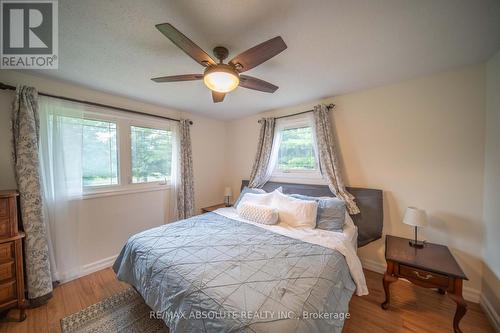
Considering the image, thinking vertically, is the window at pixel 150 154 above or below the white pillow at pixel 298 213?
above

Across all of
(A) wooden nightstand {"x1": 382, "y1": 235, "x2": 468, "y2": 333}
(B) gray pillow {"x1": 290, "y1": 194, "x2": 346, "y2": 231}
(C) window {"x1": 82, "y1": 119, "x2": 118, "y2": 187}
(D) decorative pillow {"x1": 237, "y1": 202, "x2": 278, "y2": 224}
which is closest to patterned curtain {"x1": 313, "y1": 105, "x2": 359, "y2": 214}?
(B) gray pillow {"x1": 290, "y1": 194, "x2": 346, "y2": 231}

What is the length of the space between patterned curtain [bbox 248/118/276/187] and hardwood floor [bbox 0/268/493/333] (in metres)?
2.00

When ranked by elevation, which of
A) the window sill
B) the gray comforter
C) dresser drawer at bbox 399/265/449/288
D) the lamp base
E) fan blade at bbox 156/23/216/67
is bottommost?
dresser drawer at bbox 399/265/449/288

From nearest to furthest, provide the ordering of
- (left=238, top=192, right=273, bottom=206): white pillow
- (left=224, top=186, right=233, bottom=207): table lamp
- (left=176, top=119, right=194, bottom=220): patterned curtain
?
(left=238, top=192, right=273, bottom=206): white pillow, (left=176, top=119, right=194, bottom=220): patterned curtain, (left=224, top=186, right=233, bottom=207): table lamp

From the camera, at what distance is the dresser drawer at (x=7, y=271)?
160 cm

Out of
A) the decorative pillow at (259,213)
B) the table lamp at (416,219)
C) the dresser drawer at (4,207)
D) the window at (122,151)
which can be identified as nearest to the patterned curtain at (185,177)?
the window at (122,151)

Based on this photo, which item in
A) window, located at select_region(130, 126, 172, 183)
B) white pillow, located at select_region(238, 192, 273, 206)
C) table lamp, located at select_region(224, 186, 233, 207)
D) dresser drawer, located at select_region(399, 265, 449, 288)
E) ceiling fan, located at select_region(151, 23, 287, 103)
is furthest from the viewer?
table lamp, located at select_region(224, 186, 233, 207)

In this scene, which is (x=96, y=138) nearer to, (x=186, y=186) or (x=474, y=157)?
(x=186, y=186)

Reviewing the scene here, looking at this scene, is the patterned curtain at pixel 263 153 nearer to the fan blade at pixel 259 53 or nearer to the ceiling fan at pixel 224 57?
the ceiling fan at pixel 224 57

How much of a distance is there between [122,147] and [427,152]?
153 inches

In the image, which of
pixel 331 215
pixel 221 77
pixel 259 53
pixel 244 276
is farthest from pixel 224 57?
pixel 331 215

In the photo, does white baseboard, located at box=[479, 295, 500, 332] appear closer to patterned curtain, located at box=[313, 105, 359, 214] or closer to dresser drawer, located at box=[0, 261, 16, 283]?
patterned curtain, located at box=[313, 105, 359, 214]

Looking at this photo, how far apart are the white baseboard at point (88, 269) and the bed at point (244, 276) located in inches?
36.5

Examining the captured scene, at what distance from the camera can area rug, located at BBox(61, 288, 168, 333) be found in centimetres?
157
